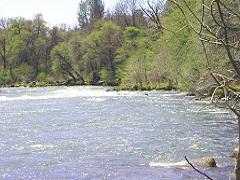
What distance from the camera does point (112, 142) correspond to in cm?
2002

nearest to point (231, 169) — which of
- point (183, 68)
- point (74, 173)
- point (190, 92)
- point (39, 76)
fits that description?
point (74, 173)

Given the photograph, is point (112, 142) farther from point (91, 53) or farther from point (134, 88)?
point (91, 53)

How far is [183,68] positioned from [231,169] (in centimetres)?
2561

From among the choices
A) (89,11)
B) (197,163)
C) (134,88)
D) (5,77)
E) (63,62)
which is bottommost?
(197,163)

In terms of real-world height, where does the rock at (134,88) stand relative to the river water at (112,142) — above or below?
above

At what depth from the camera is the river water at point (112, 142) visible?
15.3 m

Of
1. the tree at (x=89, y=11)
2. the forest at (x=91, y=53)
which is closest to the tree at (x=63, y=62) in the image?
the forest at (x=91, y=53)

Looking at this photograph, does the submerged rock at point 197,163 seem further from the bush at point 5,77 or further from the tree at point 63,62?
the bush at point 5,77

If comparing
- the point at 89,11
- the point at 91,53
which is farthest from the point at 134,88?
the point at 89,11

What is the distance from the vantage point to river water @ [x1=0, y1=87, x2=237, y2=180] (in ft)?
50.2

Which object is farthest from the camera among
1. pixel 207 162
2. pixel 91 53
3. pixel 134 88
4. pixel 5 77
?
pixel 5 77

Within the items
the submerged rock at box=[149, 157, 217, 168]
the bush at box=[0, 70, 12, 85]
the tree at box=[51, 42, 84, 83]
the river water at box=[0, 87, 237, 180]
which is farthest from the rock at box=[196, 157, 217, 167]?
the bush at box=[0, 70, 12, 85]

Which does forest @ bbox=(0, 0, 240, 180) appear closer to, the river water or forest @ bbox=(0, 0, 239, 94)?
forest @ bbox=(0, 0, 239, 94)

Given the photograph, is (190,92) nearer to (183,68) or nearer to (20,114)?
(183,68)
